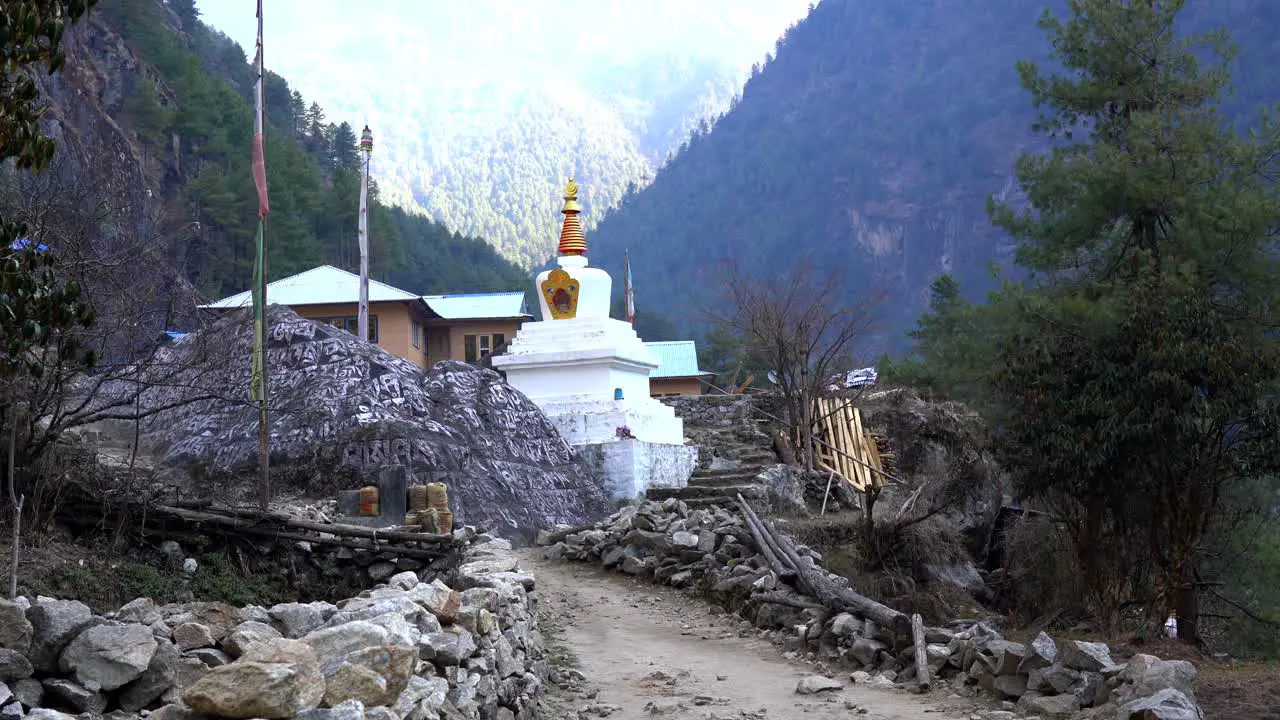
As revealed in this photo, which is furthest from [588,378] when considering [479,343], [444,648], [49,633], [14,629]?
[14,629]

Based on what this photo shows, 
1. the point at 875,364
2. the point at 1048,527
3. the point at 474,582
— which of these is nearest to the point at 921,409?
the point at 1048,527

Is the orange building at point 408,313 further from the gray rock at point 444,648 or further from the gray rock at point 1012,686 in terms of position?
the gray rock at point 444,648

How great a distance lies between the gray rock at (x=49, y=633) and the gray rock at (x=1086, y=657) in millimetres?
7301

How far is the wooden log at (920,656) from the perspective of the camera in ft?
34.2

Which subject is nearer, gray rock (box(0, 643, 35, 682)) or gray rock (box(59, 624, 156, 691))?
gray rock (box(0, 643, 35, 682))

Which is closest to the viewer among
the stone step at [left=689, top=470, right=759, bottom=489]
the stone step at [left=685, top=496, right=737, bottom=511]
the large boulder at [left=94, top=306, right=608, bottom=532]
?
the large boulder at [left=94, top=306, right=608, bottom=532]

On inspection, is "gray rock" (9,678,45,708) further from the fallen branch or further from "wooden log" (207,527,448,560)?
the fallen branch

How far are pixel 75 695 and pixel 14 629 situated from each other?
1.35 ft

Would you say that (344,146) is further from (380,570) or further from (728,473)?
(380,570)

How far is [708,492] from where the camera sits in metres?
22.2

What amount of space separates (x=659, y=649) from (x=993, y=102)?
451 ft

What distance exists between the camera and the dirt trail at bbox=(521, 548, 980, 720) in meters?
9.56

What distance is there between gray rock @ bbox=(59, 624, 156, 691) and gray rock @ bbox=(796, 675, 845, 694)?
6077 millimetres

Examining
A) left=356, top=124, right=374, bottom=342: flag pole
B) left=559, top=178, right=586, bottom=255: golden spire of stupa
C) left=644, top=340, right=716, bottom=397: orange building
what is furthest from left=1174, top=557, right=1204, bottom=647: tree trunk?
left=644, top=340, right=716, bottom=397: orange building
